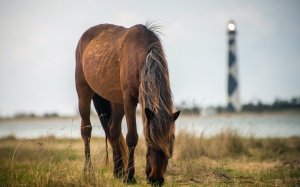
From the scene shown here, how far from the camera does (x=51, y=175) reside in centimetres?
650

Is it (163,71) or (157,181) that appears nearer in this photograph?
(157,181)

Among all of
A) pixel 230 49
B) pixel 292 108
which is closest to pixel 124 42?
pixel 230 49

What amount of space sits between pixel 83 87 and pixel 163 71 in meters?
3.01

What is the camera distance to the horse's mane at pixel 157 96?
227 inches

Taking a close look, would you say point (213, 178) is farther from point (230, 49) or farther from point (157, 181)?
point (230, 49)

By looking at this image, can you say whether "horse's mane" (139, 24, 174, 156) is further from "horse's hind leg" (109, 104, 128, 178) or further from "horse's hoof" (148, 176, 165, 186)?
"horse's hind leg" (109, 104, 128, 178)

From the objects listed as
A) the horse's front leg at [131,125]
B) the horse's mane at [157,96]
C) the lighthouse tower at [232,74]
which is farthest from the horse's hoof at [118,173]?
the lighthouse tower at [232,74]

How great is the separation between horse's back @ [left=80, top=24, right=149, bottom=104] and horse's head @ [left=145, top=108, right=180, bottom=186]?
1097 mm

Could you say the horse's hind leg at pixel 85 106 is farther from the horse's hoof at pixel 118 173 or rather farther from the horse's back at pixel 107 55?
the horse's hoof at pixel 118 173

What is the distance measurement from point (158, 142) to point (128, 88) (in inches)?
55.3

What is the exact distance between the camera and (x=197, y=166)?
8117mm

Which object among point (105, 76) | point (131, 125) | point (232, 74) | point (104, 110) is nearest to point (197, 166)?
point (131, 125)

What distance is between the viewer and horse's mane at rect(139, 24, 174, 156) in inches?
227

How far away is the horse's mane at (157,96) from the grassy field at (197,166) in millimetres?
950
